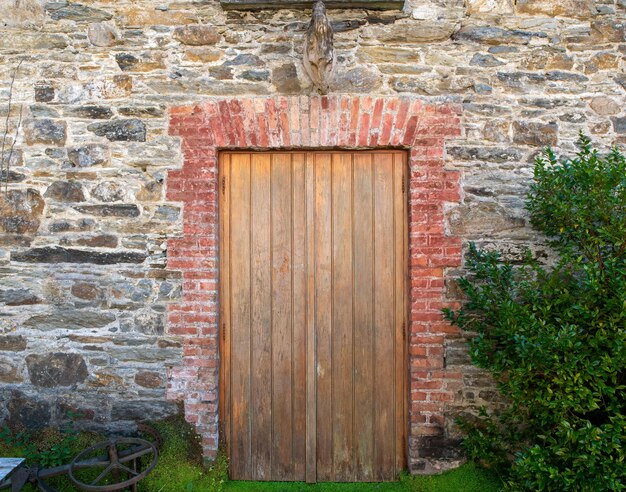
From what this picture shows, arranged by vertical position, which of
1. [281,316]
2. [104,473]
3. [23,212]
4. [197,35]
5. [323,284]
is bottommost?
[104,473]

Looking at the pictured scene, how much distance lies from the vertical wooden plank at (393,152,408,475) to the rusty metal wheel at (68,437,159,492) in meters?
1.68

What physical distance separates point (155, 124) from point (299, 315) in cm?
169

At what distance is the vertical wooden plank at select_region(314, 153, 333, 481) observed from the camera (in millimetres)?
3463

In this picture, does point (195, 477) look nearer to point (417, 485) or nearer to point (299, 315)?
point (299, 315)

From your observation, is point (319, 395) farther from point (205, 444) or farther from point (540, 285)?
point (540, 285)

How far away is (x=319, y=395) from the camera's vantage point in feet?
11.5

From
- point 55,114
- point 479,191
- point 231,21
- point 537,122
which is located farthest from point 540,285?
point 55,114

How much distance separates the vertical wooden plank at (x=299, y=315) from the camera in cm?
347

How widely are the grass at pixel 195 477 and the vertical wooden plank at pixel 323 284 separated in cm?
43

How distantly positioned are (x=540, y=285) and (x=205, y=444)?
247 centimetres

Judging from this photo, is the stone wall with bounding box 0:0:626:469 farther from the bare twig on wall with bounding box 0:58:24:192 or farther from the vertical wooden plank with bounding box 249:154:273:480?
the vertical wooden plank with bounding box 249:154:273:480

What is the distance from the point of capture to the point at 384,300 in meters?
3.47

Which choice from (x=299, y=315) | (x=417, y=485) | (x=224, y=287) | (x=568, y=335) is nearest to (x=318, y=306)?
(x=299, y=315)

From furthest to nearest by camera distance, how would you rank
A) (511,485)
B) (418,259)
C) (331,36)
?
(418,259)
(331,36)
(511,485)
